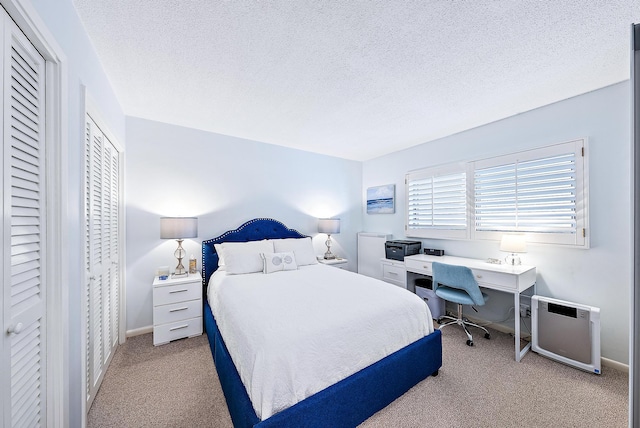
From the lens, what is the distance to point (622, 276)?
83.9 inches

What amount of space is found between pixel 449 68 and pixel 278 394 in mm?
2522

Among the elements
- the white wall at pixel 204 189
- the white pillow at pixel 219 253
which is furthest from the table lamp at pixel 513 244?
the white pillow at pixel 219 253

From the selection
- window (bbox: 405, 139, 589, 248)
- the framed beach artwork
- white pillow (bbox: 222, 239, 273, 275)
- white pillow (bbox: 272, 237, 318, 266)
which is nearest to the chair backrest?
window (bbox: 405, 139, 589, 248)

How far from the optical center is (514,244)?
8.27 ft

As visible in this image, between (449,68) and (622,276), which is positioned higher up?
(449,68)

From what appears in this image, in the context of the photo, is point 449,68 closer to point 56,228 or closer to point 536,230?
point 536,230

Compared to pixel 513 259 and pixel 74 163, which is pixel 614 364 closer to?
pixel 513 259

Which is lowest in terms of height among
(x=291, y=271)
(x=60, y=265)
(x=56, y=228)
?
(x=291, y=271)

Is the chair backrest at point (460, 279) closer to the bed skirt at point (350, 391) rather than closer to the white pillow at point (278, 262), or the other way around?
the bed skirt at point (350, 391)

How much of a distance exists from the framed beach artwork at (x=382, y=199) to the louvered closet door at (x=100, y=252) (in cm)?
374

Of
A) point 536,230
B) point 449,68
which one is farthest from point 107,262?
point 536,230

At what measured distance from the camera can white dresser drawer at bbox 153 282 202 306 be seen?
101 inches

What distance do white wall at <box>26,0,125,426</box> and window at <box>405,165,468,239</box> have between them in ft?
12.2

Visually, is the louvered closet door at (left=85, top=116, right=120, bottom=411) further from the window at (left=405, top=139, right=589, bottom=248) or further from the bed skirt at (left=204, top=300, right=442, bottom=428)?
the window at (left=405, top=139, right=589, bottom=248)
